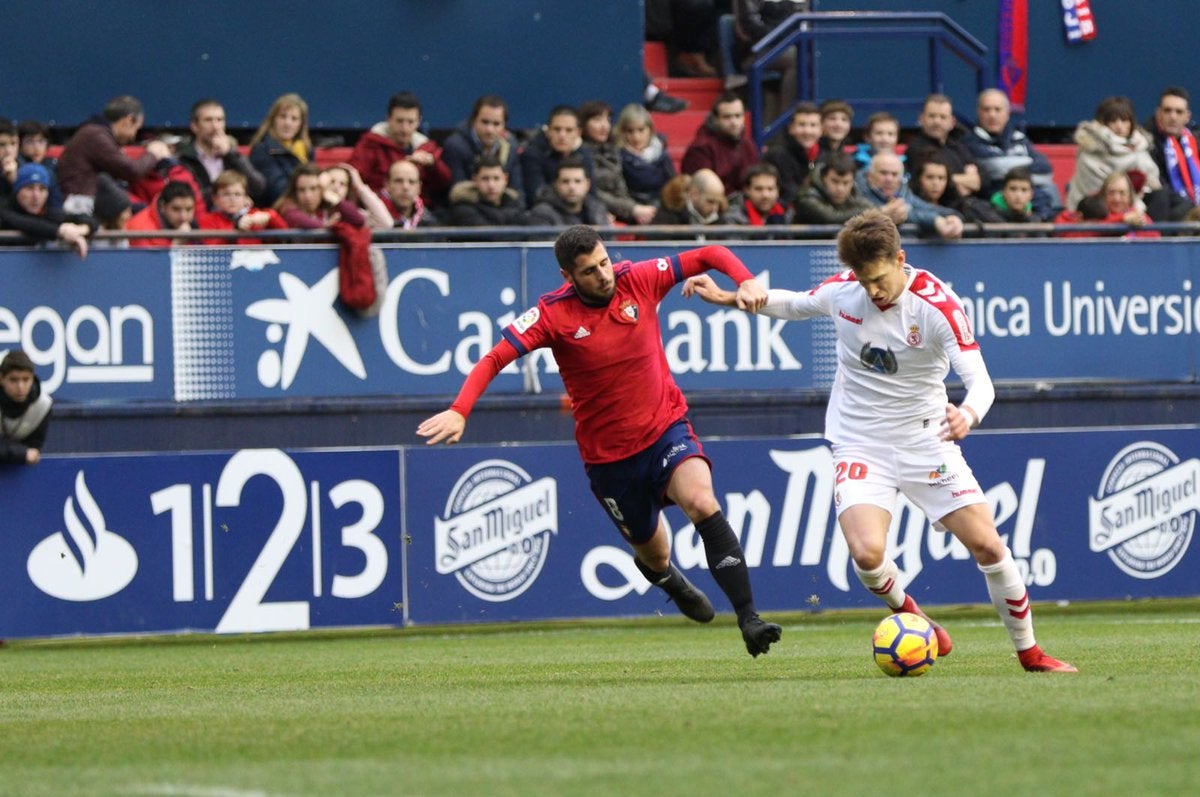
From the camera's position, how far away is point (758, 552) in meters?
15.0

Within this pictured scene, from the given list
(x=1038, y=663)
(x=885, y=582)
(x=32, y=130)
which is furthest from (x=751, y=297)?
(x=32, y=130)

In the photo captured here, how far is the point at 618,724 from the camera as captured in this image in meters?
7.28

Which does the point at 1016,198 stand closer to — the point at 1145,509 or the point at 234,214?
the point at 1145,509

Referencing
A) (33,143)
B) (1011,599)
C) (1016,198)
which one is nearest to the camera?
(1011,599)

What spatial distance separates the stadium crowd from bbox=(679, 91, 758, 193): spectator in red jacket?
2 cm

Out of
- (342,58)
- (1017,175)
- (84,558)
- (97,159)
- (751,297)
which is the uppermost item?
(342,58)

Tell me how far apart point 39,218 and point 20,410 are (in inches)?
56.2

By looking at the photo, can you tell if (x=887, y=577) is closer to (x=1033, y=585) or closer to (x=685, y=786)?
(x=685, y=786)

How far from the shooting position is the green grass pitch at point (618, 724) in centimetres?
580

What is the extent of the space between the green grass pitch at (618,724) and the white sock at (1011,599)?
0.82 feet

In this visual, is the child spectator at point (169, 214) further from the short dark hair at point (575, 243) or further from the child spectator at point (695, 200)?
the short dark hair at point (575, 243)

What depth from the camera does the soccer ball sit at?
30.0ft

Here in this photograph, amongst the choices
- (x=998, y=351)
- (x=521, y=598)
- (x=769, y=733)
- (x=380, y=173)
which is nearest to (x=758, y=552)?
(x=521, y=598)

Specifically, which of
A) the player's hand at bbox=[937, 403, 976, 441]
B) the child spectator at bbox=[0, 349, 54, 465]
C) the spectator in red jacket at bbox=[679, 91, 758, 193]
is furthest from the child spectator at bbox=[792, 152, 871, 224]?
the player's hand at bbox=[937, 403, 976, 441]
